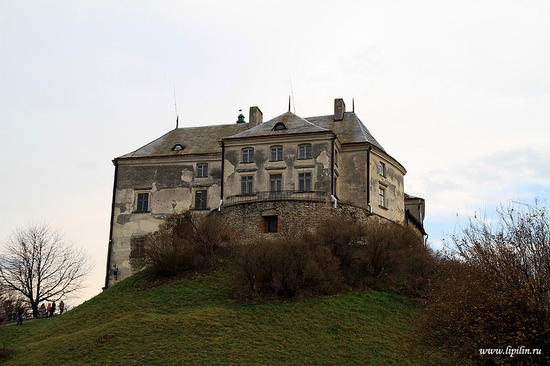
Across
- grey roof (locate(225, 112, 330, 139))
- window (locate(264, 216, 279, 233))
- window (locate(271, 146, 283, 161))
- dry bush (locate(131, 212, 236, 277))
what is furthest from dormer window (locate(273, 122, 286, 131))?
dry bush (locate(131, 212, 236, 277))

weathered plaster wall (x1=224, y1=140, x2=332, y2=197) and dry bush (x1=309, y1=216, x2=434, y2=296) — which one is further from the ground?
weathered plaster wall (x1=224, y1=140, x2=332, y2=197)

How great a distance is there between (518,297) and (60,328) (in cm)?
2171

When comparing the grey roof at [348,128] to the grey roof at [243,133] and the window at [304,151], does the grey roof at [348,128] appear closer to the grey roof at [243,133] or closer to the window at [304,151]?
the grey roof at [243,133]

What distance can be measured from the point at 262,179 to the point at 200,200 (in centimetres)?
527

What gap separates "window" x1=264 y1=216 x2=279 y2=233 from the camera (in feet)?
131

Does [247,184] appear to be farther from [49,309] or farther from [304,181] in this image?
[49,309]

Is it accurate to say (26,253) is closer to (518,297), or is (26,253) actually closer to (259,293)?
(259,293)

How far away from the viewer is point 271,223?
40094mm

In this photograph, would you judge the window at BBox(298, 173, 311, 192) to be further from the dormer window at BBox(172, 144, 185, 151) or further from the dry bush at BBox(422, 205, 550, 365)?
the dry bush at BBox(422, 205, 550, 365)

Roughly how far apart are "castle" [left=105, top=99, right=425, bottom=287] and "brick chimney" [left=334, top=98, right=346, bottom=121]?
0.07 metres

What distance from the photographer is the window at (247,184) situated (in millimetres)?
42812

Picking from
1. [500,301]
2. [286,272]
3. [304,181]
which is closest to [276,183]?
[304,181]

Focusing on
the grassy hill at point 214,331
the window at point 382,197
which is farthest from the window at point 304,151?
the grassy hill at point 214,331

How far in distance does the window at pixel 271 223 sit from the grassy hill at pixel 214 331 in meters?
5.31
